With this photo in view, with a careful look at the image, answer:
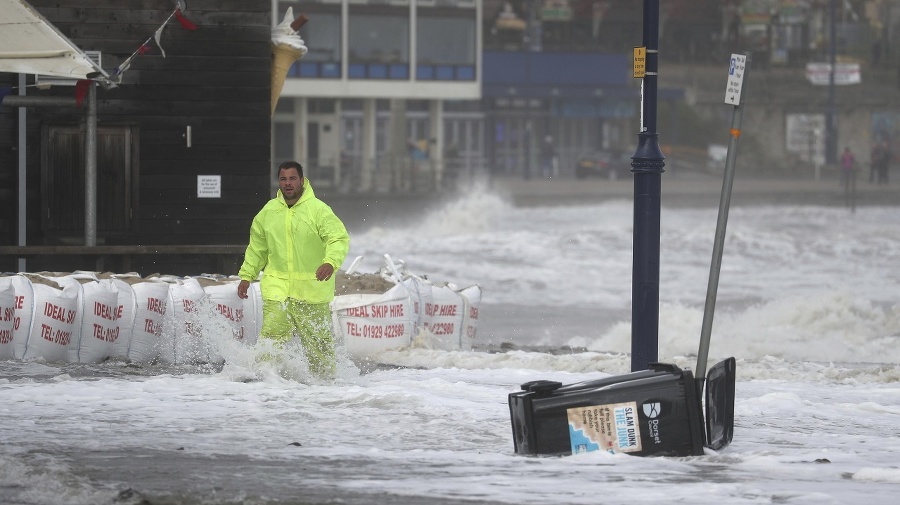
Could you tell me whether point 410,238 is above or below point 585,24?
below

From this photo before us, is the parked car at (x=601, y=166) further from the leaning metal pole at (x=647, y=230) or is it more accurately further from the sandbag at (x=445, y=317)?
the leaning metal pole at (x=647, y=230)

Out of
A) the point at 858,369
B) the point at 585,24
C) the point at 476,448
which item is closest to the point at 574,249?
the point at 858,369

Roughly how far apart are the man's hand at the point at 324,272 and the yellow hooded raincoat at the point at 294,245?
10.3 inches

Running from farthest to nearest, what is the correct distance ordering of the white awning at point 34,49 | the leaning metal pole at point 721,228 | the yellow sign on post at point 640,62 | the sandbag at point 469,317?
the sandbag at point 469,317
the white awning at point 34,49
the yellow sign on post at point 640,62
the leaning metal pole at point 721,228

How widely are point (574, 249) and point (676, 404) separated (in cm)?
3321

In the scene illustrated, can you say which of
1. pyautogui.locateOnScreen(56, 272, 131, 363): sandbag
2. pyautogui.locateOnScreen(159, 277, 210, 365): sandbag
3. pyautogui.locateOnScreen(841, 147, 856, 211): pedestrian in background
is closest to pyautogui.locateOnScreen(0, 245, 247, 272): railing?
pyautogui.locateOnScreen(56, 272, 131, 363): sandbag

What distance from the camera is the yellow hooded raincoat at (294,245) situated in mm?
10156

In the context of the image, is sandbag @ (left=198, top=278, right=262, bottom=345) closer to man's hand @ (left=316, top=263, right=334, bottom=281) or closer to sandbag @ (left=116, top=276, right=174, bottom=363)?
sandbag @ (left=116, top=276, right=174, bottom=363)

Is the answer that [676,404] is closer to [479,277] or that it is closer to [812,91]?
[479,277]

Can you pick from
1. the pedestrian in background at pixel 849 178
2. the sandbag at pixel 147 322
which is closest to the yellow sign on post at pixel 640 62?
the sandbag at pixel 147 322

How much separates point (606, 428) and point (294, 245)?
11.0 feet

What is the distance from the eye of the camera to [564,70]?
74438mm

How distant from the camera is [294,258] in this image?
33.6 ft

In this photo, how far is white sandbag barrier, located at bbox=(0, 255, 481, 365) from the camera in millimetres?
11320
